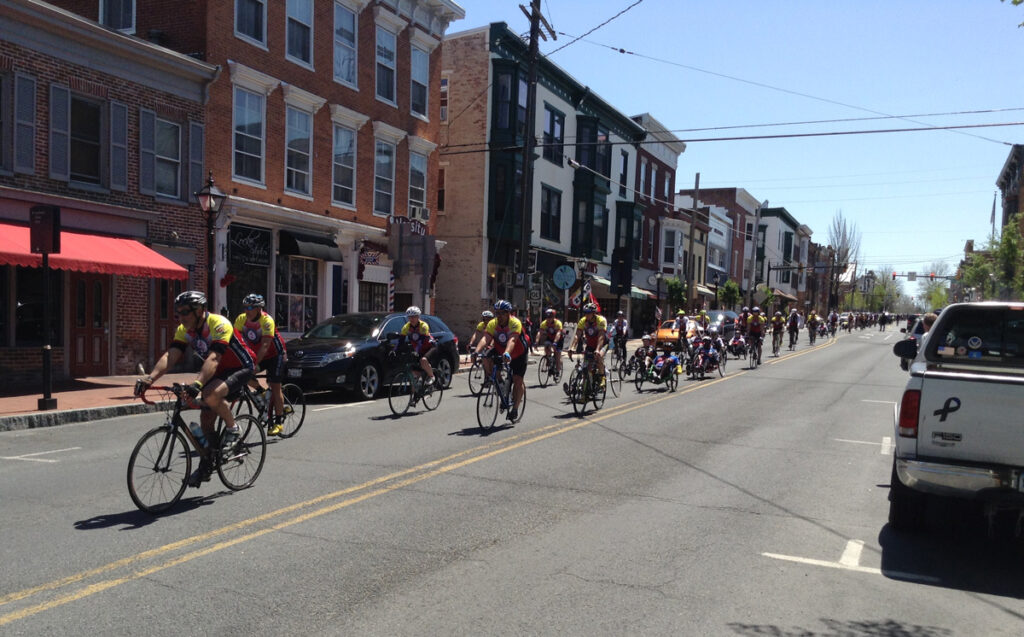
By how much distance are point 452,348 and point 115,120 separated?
8.60 meters

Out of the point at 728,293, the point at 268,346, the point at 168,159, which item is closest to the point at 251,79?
the point at 168,159

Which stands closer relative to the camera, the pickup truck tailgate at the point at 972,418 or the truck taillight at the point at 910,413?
the pickup truck tailgate at the point at 972,418

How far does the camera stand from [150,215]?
665 inches

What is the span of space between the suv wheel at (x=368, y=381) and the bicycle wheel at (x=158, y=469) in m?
7.64

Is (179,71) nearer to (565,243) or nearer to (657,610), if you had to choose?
(657,610)

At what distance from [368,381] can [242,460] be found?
730 cm

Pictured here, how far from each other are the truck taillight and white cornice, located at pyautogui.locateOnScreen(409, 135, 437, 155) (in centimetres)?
2230

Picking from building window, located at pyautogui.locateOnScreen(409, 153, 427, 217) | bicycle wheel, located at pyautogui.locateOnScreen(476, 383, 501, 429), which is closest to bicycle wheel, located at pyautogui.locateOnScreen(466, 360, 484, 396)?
bicycle wheel, located at pyautogui.locateOnScreen(476, 383, 501, 429)

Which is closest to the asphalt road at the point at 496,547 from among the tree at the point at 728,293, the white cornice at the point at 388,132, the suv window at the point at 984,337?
the suv window at the point at 984,337

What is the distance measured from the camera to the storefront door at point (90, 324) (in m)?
15.8

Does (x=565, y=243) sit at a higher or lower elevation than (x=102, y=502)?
higher

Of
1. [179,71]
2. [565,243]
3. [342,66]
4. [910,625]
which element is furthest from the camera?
[565,243]

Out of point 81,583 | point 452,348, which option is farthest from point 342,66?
point 81,583

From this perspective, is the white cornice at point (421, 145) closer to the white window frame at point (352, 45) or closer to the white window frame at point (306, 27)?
the white window frame at point (352, 45)
